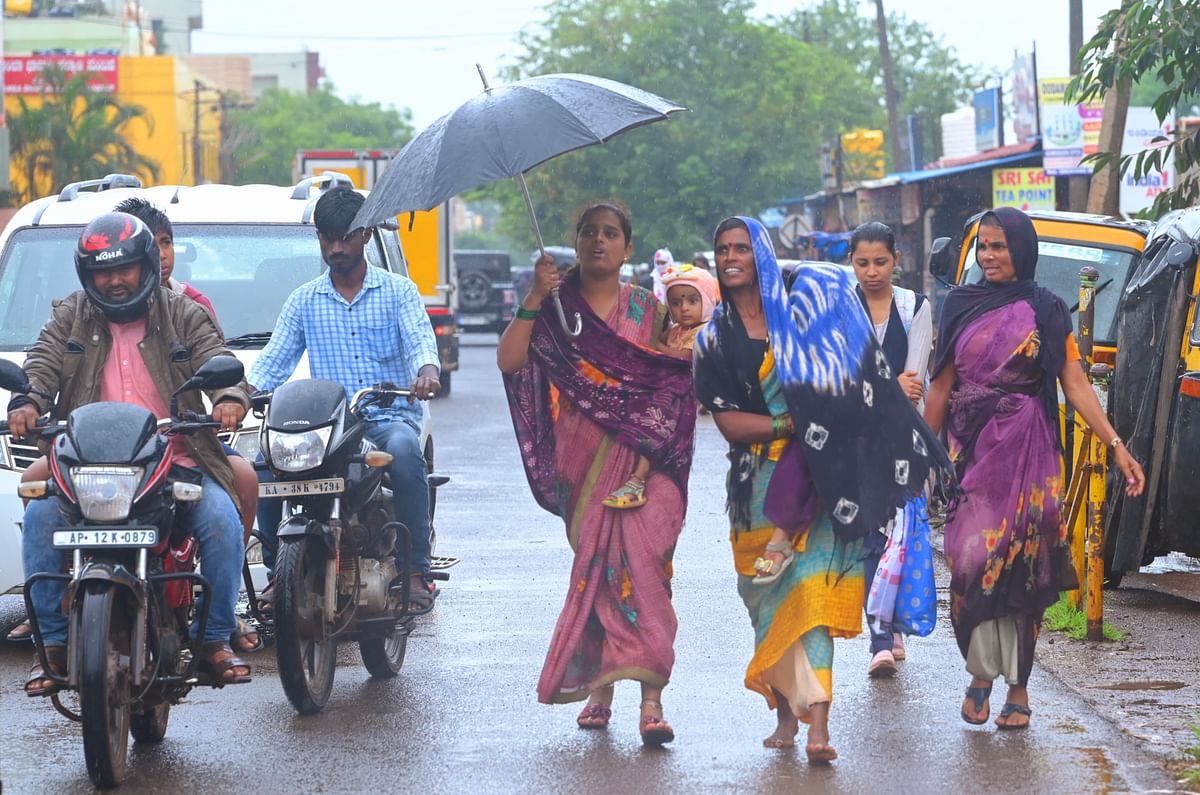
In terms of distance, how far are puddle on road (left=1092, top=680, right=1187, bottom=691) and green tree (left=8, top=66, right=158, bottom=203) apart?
39.9m

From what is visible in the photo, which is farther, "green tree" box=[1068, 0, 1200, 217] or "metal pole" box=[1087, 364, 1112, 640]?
"green tree" box=[1068, 0, 1200, 217]

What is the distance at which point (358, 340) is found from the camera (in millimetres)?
7113

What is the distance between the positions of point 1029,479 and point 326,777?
259 centimetres

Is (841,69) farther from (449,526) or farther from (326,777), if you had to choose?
(326,777)

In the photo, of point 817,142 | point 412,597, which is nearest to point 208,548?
point 412,597

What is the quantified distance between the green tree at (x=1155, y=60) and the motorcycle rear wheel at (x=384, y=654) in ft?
19.5

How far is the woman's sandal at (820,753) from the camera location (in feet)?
18.8

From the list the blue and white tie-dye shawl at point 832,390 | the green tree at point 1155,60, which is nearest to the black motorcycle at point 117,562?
the blue and white tie-dye shawl at point 832,390

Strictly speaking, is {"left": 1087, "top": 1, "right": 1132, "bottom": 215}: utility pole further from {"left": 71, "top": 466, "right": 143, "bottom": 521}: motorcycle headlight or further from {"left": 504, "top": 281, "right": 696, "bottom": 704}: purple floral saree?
{"left": 71, "top": 466, "right": 143, "bottom": 521}: motorcycle headlight

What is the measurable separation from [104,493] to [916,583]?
11.3 ft

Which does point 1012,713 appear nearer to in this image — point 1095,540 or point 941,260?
point 1095,540

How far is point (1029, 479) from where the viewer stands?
6281 millimetres

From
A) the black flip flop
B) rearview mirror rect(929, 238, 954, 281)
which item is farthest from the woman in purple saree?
rearview mirror rect(929, 238, 954, 281)

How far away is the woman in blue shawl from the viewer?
579 cm
